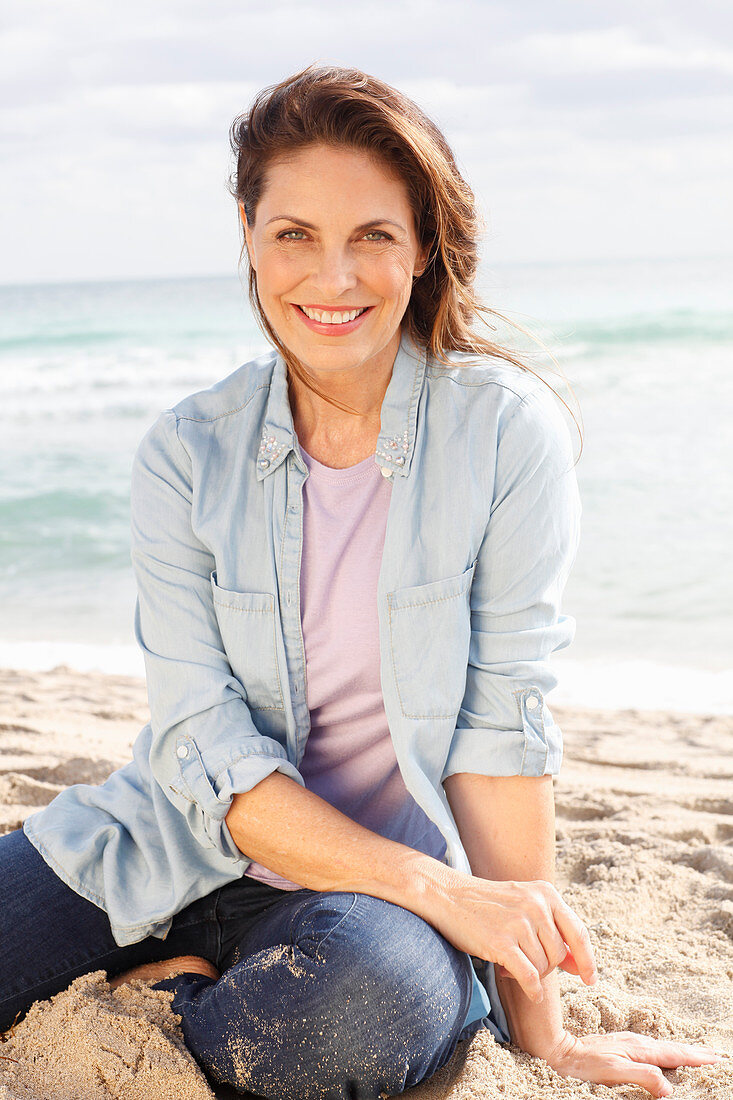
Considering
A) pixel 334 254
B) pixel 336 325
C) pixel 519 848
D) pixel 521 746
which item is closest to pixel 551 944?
pixel 519 848

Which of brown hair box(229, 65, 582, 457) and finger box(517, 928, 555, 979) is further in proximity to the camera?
brown hair box(229, 65, 582, 457)

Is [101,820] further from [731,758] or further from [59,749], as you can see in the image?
[731,758]

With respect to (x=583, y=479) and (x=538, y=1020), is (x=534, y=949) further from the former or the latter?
(x=583, y=479)

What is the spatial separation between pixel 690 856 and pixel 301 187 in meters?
1.94

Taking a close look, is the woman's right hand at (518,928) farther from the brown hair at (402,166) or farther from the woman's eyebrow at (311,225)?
the woman's eyebrow at (311,225)

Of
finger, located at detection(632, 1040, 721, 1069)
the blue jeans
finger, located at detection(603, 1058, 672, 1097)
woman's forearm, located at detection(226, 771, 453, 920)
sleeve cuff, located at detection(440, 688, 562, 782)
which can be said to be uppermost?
sleeve cuff, located at detection(440, 688, 562, 782)

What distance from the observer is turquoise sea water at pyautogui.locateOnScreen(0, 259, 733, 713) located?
5.15m

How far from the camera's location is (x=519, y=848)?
1.72 metres

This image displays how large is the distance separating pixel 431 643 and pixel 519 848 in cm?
39

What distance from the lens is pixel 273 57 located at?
19953 millimetres

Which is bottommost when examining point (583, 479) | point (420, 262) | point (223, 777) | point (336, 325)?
point (583, 479)

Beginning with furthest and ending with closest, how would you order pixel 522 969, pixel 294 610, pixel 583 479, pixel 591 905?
pixel 583 479 → pixel 591 905 → pixel 294 610 → pixel 522 969

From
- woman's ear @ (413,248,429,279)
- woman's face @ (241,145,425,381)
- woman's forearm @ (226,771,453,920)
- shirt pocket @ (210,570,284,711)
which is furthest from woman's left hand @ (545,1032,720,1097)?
woman's ear @ (413,248,429,279)

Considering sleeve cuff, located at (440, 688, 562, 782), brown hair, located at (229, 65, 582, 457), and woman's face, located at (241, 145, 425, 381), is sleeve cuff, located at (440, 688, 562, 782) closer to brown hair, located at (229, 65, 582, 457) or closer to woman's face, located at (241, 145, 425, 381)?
brown hair, located at (229, 65, 582, 457)
